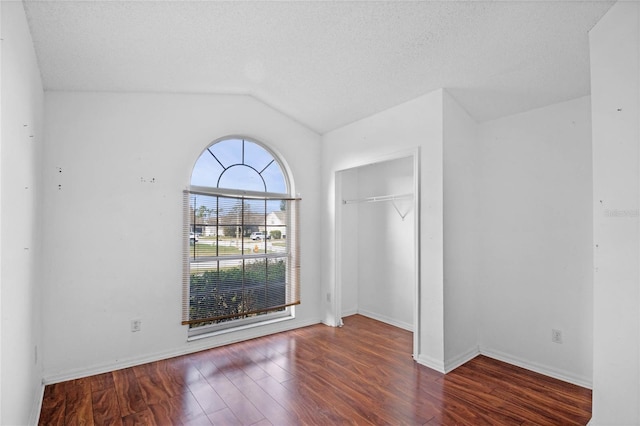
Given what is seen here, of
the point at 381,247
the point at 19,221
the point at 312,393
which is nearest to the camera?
the point at 19,221

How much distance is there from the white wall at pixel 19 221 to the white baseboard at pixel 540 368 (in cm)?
364

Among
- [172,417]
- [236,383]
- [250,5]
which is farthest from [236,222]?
[250,5]

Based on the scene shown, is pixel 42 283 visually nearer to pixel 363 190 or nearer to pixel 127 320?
pixel 127 320

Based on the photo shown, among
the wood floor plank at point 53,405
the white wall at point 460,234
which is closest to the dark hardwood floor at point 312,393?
the wood floor plank at point 53,405

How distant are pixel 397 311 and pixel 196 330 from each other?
246 centimetres

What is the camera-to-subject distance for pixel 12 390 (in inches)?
61.8

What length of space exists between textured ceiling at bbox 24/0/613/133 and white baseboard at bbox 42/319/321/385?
7.93 feet

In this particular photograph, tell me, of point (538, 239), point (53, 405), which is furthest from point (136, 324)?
point (538, 239)

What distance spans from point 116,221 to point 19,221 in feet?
3.99

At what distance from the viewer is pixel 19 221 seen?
1.75 meters

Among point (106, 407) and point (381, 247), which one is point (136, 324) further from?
point (381, 247)

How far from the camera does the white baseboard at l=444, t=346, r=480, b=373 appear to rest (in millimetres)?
2894

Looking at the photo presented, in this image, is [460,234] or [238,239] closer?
[460,234]

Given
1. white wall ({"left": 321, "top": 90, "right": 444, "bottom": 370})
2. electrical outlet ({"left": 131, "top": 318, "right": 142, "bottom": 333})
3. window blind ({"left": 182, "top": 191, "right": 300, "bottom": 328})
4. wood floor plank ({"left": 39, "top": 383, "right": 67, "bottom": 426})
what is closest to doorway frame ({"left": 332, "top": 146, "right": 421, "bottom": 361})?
white wall ({"left": 321, "top": 90, "right": 444, "bottom": 370})
